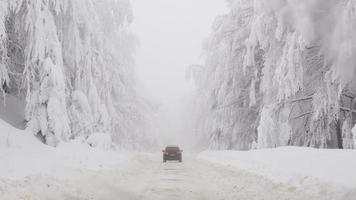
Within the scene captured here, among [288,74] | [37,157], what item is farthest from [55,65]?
[288,74]

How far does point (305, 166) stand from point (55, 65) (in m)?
9.29

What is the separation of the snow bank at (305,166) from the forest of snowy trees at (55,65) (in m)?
7.78

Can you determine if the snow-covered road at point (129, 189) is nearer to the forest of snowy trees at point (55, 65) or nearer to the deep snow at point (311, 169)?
the deep snow at point (311, 169)

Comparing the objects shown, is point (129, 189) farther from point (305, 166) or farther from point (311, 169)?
point (305, 166)

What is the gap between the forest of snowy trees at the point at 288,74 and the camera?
1644cm

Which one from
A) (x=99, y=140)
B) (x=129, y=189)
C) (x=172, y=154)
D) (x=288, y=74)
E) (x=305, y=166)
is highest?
(x=288, y=74)

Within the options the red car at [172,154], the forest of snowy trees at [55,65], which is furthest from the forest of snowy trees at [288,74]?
the forest of snowy trees at [55,65]

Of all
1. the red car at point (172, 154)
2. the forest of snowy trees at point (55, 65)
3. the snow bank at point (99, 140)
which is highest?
the forest of snowy trees at point (55, 65)

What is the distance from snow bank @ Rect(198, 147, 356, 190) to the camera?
1170 centimetres

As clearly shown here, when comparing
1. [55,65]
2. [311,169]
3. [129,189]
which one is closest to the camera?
[129,189]

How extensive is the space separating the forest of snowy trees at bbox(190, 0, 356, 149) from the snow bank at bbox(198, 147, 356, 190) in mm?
1912

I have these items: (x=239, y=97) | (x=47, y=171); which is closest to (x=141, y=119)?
(x=239, y=97)

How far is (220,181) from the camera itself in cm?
1583

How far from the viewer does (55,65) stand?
17.0 metres
